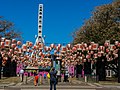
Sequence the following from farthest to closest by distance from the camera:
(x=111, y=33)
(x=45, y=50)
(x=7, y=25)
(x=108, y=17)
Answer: (x=7, y=25) → (x=108, y=17) → (x=111, y=33) → (x=45, y=50)

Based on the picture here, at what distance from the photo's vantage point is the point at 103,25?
51094mm

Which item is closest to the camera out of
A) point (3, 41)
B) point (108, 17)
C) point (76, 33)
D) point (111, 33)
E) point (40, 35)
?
point (3, 41)

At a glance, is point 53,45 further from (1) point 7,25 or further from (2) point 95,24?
(1) point 7,25

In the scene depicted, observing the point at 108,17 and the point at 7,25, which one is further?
the point at 7,25

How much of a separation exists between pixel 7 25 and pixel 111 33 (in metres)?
28.0

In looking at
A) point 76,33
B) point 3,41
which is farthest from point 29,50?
point 76,33

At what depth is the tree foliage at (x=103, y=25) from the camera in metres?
48.5

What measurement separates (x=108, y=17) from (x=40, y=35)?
93.4m

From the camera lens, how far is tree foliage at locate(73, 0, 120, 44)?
48469 millimetres

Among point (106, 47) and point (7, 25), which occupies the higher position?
point (7, 25)

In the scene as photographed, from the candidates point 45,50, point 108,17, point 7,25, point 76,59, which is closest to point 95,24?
point 108,17

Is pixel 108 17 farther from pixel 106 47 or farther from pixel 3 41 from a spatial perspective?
pixel 3 41

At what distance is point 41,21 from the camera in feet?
494

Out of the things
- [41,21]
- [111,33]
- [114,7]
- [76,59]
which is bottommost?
[76,59]
